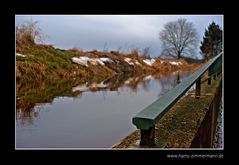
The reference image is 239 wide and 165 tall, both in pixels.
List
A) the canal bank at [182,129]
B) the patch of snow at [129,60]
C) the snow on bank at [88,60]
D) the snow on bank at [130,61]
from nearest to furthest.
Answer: the canal bank at [182,129] → the snow on bank at [88,60] → the snow on bank at [130,61] → the patch of snow at [129,60]

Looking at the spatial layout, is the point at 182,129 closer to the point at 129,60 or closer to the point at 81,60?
the point at 81,60

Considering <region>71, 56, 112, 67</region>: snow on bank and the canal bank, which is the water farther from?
<region>71, 56, 112, 67</region>: snow on bank

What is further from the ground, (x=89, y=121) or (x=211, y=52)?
(x=211, y=52)

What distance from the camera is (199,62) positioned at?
460 cm

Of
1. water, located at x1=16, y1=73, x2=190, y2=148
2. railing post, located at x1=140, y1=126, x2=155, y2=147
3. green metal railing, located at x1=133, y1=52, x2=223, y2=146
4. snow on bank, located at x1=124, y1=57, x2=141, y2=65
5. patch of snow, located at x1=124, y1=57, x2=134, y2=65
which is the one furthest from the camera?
patch of snow, located at x1=124, y1=57, x2=134, y2=65

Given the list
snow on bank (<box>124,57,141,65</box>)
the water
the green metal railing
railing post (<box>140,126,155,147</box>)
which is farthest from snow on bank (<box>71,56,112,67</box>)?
railing post (<box>140,126,155,147</box>)

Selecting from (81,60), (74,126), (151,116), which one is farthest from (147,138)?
(81,60)

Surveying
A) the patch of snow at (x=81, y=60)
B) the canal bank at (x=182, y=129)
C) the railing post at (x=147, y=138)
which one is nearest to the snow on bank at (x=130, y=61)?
the patch of snow at (x=81, y=60)

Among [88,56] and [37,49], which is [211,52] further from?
[88,56]

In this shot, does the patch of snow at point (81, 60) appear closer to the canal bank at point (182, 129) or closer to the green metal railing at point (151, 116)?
the canal bank at point (182, 129)
